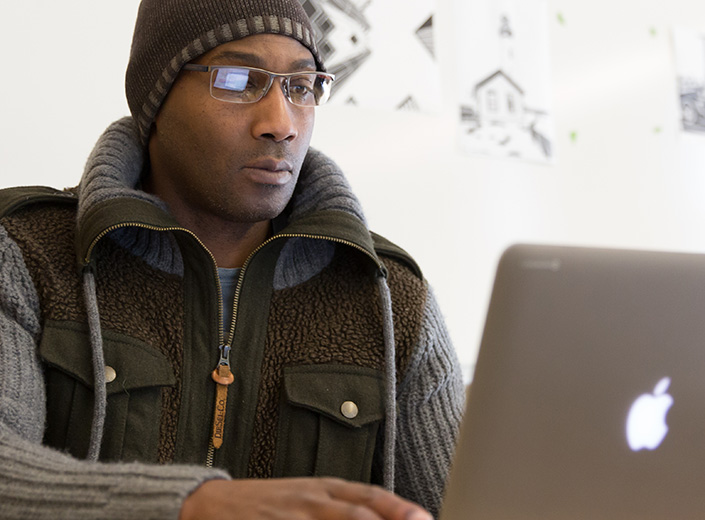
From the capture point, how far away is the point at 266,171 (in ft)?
3.93

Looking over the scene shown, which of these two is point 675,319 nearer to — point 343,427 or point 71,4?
point 343,427

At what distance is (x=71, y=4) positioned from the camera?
1.58 m

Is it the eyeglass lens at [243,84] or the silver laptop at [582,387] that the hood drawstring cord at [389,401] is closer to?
the eyeglass lens at [243,84]

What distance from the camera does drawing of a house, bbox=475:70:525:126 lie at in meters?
2.18

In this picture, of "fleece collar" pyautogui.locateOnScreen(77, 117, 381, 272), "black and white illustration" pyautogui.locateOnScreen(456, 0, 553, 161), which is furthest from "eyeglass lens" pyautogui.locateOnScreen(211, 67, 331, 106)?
"black and white illustration" pyautogui.locateOnScreen(456, 0, 553, 161)

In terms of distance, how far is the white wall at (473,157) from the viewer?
5.09 ft

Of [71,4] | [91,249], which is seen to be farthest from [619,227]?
[91,249]

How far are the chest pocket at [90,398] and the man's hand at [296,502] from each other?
1.43 feet

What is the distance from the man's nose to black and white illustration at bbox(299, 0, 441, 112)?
0.67 m

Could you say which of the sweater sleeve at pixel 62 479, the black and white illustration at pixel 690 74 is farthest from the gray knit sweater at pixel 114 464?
the black and white illustration at pixel 690 74

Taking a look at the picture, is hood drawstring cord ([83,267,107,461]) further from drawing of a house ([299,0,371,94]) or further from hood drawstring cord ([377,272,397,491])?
drawing of a house ([299,0,371,94])

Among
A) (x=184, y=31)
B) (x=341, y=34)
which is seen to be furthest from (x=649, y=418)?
(x=341, y=34)

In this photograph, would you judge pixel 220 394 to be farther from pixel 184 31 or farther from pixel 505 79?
pixel 505 79

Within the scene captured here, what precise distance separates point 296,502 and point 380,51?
153 cm
